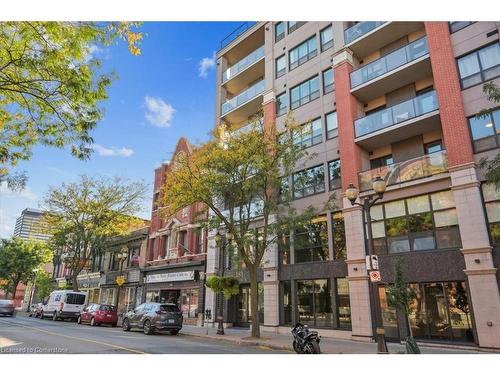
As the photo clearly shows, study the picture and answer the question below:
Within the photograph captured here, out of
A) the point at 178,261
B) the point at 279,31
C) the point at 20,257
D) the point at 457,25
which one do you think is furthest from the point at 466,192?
the point at 20,257

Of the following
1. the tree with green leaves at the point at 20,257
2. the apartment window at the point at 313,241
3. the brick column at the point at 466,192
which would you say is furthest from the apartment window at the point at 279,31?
the tree with green leaves at the point at 20,257

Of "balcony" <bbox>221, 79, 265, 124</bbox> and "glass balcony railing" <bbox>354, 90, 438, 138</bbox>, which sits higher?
"balcony" <bbox>221, 79, 265, 124</bbox>

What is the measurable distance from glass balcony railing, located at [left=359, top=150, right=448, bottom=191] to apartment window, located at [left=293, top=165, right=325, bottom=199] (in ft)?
9.57

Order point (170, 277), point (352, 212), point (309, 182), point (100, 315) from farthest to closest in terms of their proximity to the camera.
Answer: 1. point (170, 277)
2. point (100, 315)
3. point (309, 182)
4. point (352, 212)

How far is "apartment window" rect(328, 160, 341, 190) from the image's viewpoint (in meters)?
20.3

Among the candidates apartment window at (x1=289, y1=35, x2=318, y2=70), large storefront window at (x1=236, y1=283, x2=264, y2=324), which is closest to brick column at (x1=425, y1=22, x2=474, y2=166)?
apartment window at (x1=289, y1=35, x2=318, y2=70)

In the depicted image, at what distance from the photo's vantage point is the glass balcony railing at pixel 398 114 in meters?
17.2

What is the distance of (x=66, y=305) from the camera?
29219mm

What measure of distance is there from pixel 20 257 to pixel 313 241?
153ft

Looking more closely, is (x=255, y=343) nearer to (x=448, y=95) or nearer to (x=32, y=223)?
(x=448, y=95)

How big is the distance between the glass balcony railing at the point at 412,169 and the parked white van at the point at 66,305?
2414 centimetres

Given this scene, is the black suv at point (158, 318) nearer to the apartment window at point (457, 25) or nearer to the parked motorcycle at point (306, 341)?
the parked motorcycle at point (306, 341)

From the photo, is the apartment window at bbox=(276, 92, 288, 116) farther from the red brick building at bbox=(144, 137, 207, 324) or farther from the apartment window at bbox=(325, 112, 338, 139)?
the red brick building at bbox=(144, 137, 207, 324)

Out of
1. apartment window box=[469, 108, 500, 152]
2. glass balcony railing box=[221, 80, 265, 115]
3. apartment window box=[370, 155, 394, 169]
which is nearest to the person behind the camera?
apartment window box=[469, 108, 500, 152]
